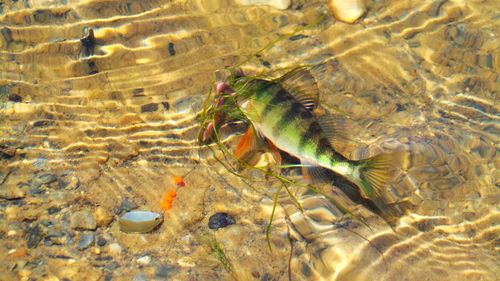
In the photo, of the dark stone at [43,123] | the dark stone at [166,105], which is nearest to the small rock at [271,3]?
the dark stone at [166,105]

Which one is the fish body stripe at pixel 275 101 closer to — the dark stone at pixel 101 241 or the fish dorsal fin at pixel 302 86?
the fish dorsal fin at pixel 302 86

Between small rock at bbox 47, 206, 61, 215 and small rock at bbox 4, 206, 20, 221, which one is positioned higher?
small rock at bbox 4, 206, 20, 221

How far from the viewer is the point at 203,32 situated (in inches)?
198

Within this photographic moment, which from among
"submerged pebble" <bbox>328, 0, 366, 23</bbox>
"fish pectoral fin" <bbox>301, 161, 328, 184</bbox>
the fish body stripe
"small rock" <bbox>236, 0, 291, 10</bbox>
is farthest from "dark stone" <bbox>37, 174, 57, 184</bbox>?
"submerged pebble" <bbox>328, 0, 366, 23</bbox>

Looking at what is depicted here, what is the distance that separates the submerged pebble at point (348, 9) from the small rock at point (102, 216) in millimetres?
3121

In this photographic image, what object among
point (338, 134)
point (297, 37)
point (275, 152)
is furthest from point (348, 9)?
point (275, 152)

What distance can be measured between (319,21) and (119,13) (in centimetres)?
A: 212

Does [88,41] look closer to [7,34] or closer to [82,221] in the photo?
[7,34]

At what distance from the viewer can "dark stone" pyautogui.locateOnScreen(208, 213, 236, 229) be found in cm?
376

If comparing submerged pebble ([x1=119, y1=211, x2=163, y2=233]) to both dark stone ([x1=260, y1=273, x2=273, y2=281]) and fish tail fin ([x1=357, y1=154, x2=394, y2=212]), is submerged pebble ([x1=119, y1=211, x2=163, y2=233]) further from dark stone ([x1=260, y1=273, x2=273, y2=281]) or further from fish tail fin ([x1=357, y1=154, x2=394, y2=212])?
fish tail fin ([x1=357, y1=154, x2=394, y2=212])

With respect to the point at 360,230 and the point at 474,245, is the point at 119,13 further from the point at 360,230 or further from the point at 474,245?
the point at 474,245

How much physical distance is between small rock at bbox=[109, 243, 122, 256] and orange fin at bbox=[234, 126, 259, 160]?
1207 millimetres

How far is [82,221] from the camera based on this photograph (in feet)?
12.1

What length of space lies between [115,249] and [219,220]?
0.81 metres
